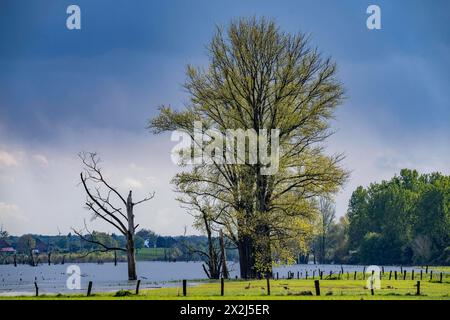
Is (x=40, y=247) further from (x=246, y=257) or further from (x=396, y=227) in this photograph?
(x=246, y=257)

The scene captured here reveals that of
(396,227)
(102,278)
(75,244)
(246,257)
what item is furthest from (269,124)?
(75,244)

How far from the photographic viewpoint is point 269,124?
142 ft

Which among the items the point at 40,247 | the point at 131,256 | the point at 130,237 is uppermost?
the point at 130,237

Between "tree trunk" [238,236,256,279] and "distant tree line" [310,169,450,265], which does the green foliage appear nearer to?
"distant tree line" [310,169,450,265]

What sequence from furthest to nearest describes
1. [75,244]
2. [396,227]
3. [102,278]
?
[75,244] < [396,227] < [102,278]

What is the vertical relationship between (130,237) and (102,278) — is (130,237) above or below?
above

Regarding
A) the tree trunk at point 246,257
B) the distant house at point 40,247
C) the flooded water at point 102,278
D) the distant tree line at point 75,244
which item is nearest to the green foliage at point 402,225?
the flooded water at point 102,278

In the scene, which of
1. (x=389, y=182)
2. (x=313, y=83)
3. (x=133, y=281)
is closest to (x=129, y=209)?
(x=133, y=281)

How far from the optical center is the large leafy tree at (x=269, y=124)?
42156mm

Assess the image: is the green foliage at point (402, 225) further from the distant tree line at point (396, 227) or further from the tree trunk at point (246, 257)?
the tree trunk at point (246, 257)

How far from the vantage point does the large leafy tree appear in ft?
138

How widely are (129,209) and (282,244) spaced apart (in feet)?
32.9

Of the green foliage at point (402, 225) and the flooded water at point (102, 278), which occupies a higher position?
the green foliage at point (402, 225)
